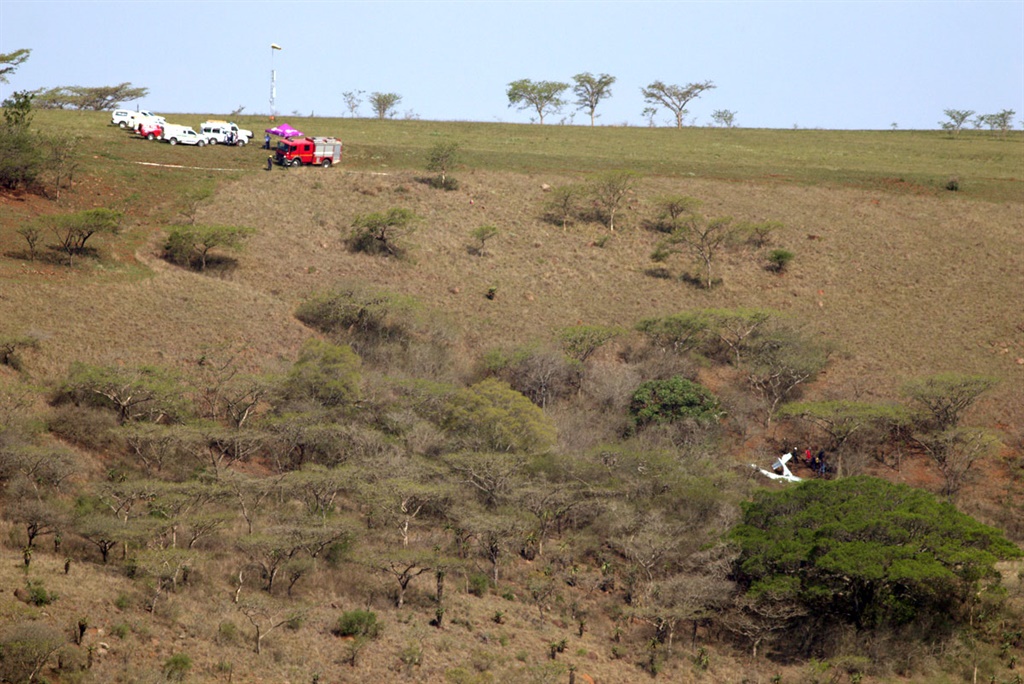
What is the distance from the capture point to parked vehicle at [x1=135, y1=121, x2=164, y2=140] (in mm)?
67750

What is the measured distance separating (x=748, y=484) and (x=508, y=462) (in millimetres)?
8961

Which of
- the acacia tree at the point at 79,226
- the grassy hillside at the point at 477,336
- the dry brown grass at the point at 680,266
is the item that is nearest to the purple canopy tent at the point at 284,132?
the grassy hillside at the point at 477,336

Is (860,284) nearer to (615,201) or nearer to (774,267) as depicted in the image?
(774,267)

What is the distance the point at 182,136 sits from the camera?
68.0 meters

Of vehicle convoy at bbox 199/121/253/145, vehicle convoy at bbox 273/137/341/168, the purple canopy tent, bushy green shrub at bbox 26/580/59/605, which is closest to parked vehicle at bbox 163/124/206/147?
vehicle convoy at bbox 199/121/253/145

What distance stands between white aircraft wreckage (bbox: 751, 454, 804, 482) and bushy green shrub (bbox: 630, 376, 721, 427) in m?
3.01

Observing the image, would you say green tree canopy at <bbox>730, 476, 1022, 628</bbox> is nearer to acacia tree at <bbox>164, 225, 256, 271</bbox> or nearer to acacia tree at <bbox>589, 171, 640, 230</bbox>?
acacia tree at <bbox>164, 225, 256, 271</bbox>

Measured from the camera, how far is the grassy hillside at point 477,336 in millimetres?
27109

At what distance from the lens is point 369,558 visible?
29.4 metres

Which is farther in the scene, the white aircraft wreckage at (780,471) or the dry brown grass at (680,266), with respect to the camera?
the dry brown grass at (680,266)

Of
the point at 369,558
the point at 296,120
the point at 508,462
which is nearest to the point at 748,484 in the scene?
the point at 508,462

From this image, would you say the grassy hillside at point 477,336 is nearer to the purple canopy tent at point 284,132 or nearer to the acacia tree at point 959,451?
the acacia tree at point 959,451

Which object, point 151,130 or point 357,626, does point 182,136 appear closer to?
point 151,130

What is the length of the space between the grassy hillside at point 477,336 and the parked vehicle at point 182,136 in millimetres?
1729
